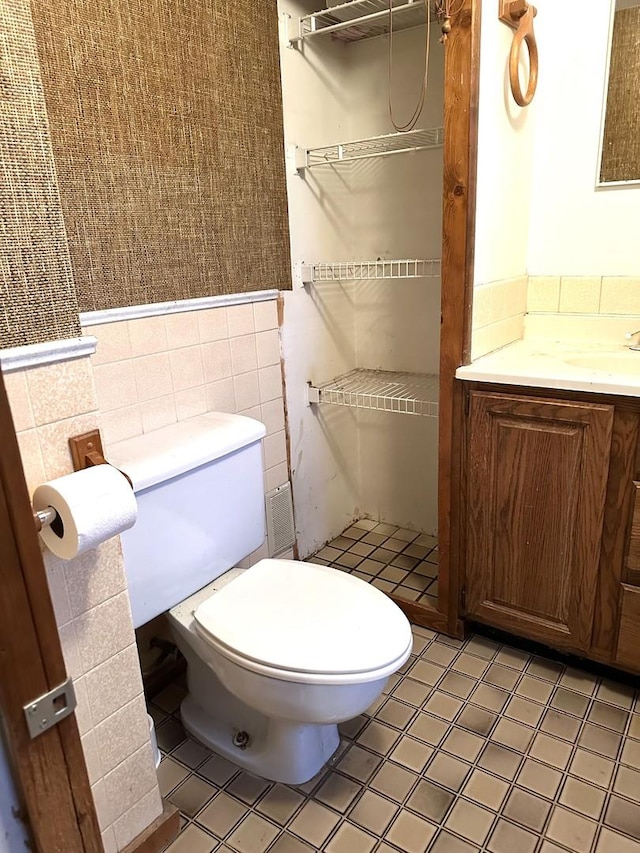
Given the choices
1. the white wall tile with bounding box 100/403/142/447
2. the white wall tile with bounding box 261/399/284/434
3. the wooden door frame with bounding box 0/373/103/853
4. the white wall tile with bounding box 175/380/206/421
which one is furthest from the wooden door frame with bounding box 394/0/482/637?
the wooden door frame with bounding box 0/373/103/853

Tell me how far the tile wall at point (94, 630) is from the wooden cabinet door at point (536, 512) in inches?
40.7

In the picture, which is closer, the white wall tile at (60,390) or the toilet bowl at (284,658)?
the white wall tile at (60,390)

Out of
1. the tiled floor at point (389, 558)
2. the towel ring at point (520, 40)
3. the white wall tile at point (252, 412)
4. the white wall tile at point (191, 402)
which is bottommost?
the tiled floor at point (389, 558)

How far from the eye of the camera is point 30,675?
0.63 meters

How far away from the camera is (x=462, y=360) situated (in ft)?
5.45

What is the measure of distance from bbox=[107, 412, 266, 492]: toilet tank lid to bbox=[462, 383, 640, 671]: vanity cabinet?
2.20ft

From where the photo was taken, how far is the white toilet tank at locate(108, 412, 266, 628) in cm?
129

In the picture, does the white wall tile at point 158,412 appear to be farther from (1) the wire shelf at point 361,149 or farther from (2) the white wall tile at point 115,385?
(1) the wire shelf at point 361,149

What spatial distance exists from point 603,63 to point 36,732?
215cm

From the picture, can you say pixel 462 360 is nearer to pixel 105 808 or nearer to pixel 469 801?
pixel 469 801

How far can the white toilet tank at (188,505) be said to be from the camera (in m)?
1.29

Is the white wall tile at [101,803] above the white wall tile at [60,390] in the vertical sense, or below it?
below

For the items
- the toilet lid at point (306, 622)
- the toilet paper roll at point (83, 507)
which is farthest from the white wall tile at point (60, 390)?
the toilet lid at point (306, 622)

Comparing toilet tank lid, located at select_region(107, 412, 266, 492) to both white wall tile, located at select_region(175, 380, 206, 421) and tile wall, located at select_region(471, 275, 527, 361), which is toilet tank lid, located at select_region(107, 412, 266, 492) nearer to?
white wall tile, located at select_region(175, 380, 206, 421)
